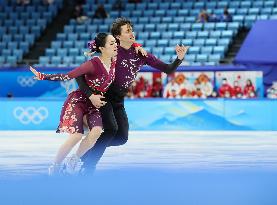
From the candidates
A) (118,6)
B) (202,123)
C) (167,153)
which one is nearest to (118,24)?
(167,153)

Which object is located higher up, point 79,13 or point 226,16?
point 226,16

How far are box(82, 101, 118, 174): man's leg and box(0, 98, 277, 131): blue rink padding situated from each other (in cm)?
1173

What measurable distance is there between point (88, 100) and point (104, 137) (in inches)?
16.1

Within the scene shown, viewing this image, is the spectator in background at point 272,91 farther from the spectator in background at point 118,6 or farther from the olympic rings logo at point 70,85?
the spectator in background at point 118,6

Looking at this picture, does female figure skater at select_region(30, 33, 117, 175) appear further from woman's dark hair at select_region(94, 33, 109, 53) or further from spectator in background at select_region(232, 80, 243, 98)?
spectator in background at select_region(232, 80, 243, 98)

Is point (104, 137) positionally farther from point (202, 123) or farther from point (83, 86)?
point (202, 123)

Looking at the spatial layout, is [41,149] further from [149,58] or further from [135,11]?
[135,11]

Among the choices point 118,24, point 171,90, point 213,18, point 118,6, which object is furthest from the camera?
point 118,6

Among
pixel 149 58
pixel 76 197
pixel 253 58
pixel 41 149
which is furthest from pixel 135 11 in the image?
pixel 76 197

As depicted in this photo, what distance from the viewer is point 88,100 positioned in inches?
326

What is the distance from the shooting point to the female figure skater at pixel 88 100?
809cm

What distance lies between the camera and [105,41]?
817 centimetres

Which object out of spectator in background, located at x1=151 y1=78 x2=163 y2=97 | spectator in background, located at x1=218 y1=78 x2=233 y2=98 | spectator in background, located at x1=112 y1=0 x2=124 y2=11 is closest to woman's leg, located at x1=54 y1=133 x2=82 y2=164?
spectator in background, located at x1=218 y1=78 x2=233 y2=98

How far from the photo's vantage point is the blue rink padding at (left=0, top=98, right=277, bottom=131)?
19.7 metres
